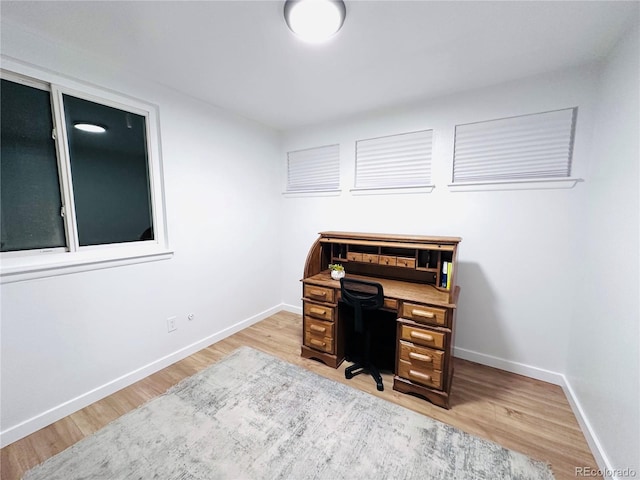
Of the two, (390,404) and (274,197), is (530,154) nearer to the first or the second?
(390,404)

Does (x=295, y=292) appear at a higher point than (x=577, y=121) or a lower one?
lower

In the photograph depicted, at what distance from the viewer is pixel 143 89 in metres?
2.11

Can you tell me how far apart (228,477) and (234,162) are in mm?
2665

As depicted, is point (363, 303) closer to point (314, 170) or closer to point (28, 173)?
point (314, 170)

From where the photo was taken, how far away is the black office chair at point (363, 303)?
203cm

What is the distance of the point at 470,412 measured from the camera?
1.84m

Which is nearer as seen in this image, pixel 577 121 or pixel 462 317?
pixel 577 121

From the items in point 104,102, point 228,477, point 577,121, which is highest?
point 104,102

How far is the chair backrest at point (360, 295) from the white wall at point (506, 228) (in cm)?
89

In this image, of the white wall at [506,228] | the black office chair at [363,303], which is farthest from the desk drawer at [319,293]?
the white wall at [506,228]

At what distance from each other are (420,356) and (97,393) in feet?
8.05

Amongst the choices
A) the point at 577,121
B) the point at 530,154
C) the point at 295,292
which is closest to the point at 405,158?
the point at 530,154

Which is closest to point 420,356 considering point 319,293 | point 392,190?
point 319,293

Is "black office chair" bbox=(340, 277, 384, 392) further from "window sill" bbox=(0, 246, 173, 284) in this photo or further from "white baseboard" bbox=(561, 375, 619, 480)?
"window sill" bbox=(0, 246, 173, 284)
